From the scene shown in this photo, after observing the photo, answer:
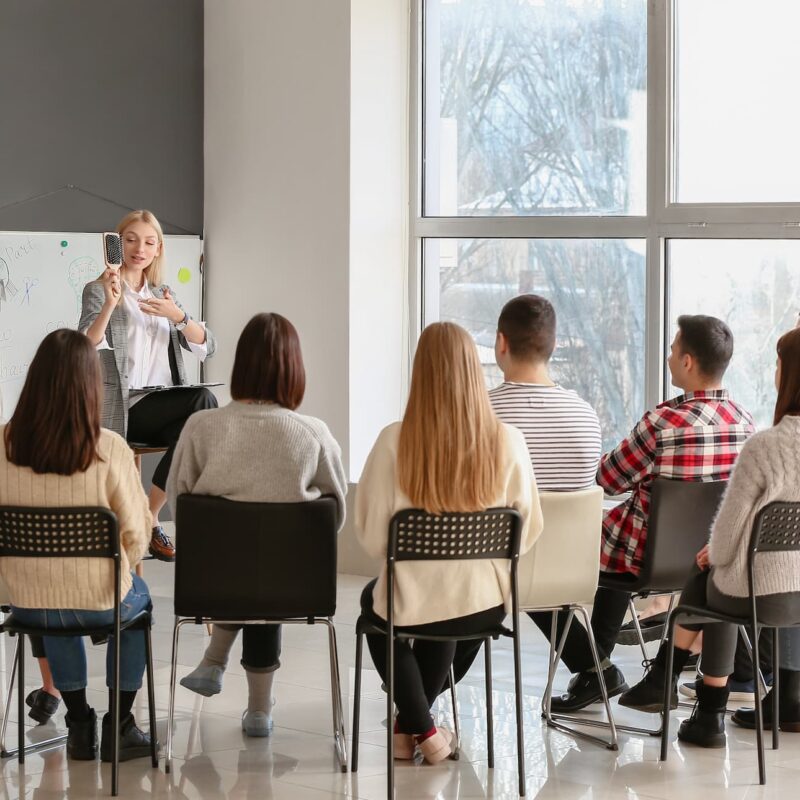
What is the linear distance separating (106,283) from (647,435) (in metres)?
2.20

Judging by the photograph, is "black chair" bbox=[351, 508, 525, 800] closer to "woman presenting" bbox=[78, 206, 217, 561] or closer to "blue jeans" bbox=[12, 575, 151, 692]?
"blue jeans" bbox=[12, 575, 151, 692]

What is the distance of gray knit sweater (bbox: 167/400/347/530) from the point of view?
11.1ft

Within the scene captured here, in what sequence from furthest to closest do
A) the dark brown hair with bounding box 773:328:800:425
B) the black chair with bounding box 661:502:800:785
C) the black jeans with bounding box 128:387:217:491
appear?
the black jeans with bounding box 128:387:217:491, the dark brown hair with bounding box 773:328:800:425, the black chair with bounding box 661:502:800:785

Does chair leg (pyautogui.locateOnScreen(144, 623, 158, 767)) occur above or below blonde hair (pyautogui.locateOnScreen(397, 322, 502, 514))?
below

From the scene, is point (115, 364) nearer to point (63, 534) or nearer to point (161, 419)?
point (161, 419)

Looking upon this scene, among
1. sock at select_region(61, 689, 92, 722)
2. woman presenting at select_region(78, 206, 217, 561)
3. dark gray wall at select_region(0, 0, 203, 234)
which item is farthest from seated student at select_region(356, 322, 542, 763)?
dark gray wall at select_region(0, 0, 203, 234)

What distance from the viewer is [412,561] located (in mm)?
3133

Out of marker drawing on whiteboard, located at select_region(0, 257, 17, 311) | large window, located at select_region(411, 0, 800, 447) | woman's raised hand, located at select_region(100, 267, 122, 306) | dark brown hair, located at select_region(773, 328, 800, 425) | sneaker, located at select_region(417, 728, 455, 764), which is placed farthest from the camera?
marker drawing on whiteboard, located at select_region(0, 257, 17, 311)

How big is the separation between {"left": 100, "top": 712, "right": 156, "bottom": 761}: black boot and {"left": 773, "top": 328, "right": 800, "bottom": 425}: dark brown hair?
1.94 metres

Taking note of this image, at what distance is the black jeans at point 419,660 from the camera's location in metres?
3.22

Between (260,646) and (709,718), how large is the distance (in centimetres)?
130

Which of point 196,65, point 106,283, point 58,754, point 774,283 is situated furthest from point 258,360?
point 196,65

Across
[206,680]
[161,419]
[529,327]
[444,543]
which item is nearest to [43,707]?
[206,680]

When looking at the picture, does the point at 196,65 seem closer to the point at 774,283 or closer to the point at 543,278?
the point at 543,278
